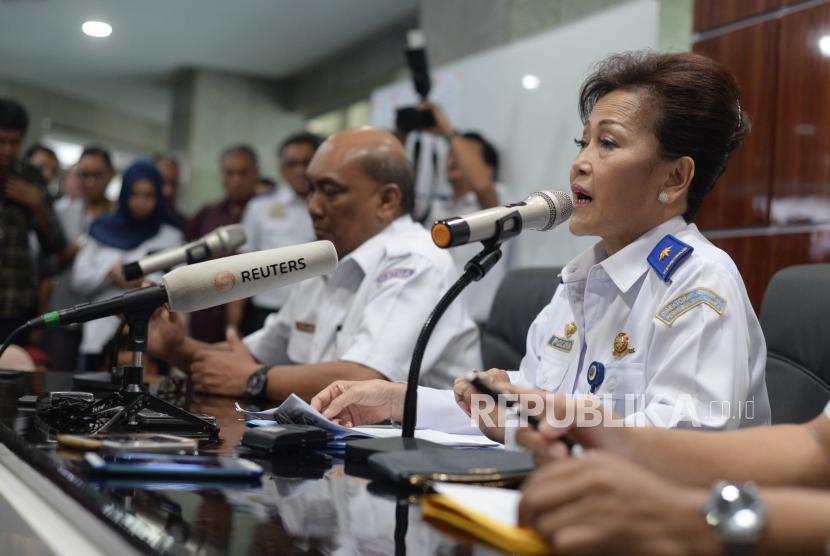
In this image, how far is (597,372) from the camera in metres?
1.30

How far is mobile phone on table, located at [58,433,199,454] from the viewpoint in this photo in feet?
3.05

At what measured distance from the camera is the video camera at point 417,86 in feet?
11.4

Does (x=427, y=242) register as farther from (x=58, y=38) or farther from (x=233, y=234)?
(x=58, y=38)

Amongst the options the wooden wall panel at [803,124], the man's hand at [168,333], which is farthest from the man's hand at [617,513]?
the wooden wall panel at [803,124]

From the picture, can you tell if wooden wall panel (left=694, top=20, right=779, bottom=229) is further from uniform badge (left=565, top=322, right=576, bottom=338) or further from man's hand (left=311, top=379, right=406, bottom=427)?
man's hand (left=311, top=379, right=406, bottom=427)

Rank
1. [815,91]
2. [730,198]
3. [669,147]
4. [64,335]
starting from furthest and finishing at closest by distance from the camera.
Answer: [64,335] → [730,198] → [815,91] → [669,147]

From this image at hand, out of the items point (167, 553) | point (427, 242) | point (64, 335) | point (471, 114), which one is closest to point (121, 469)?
point (167, 553)

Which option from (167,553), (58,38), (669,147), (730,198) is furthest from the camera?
(58,38)

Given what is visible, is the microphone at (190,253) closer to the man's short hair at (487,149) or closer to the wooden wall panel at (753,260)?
the wooden wall panel at (753,260)

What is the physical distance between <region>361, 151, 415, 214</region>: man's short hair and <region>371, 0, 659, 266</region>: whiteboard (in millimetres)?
960

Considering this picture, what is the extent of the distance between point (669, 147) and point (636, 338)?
0.97 ft

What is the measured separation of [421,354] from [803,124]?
1880 mm

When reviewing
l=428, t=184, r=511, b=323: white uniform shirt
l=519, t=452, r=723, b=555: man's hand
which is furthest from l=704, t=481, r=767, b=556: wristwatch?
l=428, t=184, r=511, b=323: white uniform shirt

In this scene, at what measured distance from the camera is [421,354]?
1089mm
